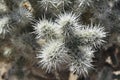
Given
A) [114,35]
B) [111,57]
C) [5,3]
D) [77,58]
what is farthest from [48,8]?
[111,57]

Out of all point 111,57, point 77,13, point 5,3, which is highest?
point 5,3

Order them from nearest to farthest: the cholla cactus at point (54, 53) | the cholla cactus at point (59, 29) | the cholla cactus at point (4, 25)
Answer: the cholla cactus at point (54, 53), the cholla cactus at point (59, 29), the cholla cactus at point (4, 25)

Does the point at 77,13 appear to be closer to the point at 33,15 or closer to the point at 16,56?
the point at 33,15

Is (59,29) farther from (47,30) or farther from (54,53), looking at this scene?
(54,53)

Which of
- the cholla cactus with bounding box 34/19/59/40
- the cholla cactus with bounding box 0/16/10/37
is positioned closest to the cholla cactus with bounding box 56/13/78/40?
the cholla cactus with bounding box 34/19/59/40

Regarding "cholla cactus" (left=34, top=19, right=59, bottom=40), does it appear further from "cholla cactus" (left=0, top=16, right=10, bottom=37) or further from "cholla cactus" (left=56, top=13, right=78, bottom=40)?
"cholla cactus" (left=0, top=16, right=10, bottom=37)

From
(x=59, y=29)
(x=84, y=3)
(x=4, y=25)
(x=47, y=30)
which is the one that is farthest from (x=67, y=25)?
(x=4, y=25)

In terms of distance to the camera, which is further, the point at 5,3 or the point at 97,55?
the point at 97,55

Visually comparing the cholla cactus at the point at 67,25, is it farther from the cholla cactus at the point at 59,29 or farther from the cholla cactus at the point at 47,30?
the cholla cactus at the point at 47,30

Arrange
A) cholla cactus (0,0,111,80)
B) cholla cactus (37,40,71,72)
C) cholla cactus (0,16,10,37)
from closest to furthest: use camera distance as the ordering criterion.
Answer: cholla cactus (37,40,71,72), cholla cactus (0,0,111,80), cholla cactus (0,16,10,37)

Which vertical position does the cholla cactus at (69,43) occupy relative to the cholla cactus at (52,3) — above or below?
below

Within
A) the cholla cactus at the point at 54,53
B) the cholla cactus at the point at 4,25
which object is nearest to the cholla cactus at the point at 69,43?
the cholla cactus at the point at 54,53
